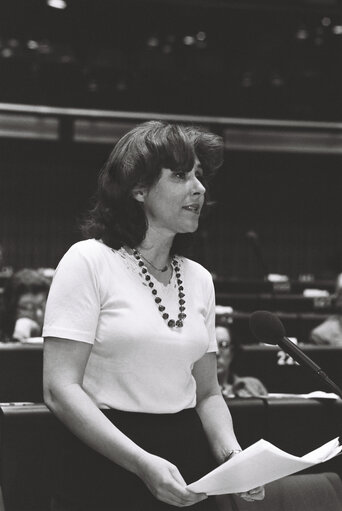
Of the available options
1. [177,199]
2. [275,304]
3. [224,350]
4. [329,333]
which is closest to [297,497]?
[177,199]

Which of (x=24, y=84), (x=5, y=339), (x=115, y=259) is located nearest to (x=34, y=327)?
(x=5, y=339)

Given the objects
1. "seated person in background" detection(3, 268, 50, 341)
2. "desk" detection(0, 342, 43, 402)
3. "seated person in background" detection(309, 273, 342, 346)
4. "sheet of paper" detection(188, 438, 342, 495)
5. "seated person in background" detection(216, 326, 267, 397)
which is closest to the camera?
"sheet of paper" detection(188, 438, 342, 495)

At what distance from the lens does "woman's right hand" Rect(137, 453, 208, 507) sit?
1375mm

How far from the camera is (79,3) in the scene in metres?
9.49

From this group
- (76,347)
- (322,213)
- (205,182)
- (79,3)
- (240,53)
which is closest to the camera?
(76,347)

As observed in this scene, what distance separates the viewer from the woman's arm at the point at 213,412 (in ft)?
5.37

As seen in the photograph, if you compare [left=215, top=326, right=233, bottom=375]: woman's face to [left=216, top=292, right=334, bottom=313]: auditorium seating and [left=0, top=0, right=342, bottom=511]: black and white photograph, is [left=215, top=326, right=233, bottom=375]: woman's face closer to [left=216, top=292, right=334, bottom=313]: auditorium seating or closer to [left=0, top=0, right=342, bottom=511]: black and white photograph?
[left=0, top=0, right=342, bottom=511]: black and white photograph

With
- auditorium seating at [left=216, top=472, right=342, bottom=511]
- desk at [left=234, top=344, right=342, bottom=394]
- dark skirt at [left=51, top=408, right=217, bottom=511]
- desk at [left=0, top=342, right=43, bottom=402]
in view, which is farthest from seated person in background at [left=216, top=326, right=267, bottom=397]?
dark skirt at [left=51, top=408, right=217, bottom=511]

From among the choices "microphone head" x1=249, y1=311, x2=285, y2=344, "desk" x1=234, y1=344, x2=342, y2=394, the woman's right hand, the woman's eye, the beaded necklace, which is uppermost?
the woman's eye

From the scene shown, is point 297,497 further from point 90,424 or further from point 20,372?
point 20,372

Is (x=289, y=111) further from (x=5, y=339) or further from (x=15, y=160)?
(x=5, y=339)

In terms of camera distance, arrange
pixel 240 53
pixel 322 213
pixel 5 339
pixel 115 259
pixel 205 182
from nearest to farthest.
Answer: pixel 115 259 → pixel 205 182 → pixel 5 339 → pixel 240 53 → pixel 322 213

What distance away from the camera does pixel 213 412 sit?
1.69m

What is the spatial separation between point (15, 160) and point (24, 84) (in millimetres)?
1087
